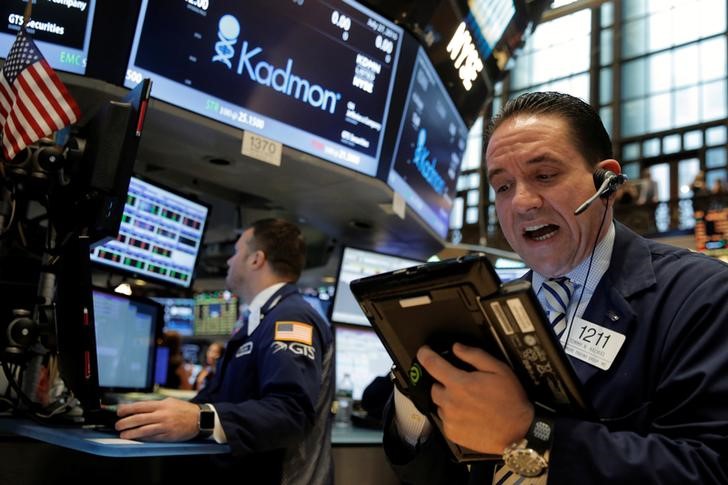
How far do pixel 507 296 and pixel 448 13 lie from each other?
2.88 metres

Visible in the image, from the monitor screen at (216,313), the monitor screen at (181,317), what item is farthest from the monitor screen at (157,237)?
the monitor screen at (181,317)

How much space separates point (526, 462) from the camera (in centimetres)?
95

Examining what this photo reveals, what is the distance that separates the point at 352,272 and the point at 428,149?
78cm

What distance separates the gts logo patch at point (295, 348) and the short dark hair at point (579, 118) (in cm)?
120

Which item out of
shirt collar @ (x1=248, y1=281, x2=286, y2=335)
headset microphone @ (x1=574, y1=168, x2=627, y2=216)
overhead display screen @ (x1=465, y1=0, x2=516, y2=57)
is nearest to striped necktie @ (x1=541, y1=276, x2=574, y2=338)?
headset microphone @ (x1=574, y1=168, x2=627, y2=216)

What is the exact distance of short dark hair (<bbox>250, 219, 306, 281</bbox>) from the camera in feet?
9.02

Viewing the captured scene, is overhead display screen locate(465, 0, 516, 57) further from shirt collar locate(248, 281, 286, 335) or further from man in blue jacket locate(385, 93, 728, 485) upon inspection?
man in blue jacket locate(385, 93, 728, 485)

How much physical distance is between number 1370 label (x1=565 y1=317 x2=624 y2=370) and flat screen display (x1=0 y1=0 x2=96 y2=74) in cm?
171

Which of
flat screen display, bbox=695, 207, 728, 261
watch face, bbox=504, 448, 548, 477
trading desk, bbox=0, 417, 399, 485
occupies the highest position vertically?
flat screen display, bbox=695, 207, 728, 261

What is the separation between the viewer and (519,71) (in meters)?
17.6

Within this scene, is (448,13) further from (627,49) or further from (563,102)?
(627,49)

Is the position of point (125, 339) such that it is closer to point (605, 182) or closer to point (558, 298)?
point (558, 298)

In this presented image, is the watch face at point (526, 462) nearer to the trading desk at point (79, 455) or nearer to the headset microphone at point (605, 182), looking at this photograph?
the headset microphone at point (605, 182)

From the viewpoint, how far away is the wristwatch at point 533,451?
0.95m
